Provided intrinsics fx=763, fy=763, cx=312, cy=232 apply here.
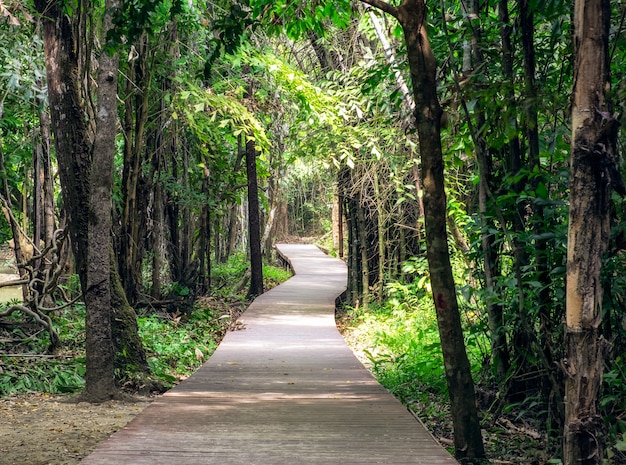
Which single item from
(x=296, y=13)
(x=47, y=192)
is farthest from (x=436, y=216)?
(x=47, y=192)

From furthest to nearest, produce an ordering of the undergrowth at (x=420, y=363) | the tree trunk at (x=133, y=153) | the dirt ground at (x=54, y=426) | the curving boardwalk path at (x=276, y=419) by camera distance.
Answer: the tree trunk at (x=133, y=153)
the undergrowth at (x=420, y=363)
the dirt ground at (x=54, y=426)
the curving boardwalk path at (x=276, y=419)

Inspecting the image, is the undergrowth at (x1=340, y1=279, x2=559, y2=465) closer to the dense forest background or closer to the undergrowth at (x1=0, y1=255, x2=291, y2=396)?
the dense forest background

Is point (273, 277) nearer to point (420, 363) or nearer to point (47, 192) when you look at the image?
point (47, 192)

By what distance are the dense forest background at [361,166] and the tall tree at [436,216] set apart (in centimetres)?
3

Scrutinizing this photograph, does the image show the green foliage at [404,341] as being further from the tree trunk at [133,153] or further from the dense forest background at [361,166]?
the tree trunk at [133,153]

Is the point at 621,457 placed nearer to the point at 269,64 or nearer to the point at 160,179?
the point at 269,64

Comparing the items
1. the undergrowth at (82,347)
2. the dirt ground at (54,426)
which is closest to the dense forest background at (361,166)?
the undergrowth at (82,347)

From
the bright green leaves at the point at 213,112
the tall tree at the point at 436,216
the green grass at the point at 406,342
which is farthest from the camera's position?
the bright green leaves at the point at 213,112

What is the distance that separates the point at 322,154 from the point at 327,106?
1716 millimetres

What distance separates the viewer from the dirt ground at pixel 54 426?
5.62 meters

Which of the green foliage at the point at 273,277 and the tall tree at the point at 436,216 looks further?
the green foliage at the point at 273,277

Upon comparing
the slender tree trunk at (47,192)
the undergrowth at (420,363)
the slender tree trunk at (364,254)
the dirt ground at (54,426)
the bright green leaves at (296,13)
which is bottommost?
the undergrowth at (420,363)

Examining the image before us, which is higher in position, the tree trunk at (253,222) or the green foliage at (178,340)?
the tree trunk at (253,222)

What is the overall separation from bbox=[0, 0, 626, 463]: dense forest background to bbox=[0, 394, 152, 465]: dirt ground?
0.44 meters
